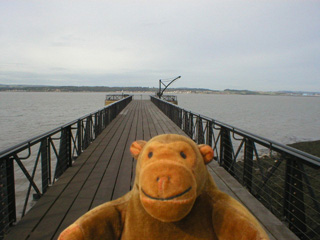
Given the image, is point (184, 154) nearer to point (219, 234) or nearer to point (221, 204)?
point (221, 204)

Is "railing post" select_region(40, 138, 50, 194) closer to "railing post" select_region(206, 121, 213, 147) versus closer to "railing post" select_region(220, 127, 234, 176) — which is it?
"railing post" select_region(220, 127, 234, 176)

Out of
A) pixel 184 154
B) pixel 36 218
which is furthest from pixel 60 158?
pixel 184 154

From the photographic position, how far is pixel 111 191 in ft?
14.2

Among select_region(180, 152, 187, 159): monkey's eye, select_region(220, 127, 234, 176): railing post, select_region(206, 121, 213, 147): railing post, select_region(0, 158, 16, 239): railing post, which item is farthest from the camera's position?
select_region(206, 121, 213, 147): railing post

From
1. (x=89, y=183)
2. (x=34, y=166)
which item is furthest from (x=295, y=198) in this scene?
(x=34, y=166)

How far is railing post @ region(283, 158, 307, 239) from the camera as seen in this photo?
10.6 ft

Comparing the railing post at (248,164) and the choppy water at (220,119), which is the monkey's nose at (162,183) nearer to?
the railing post at (248,164)

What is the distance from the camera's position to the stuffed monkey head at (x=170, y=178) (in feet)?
5.42

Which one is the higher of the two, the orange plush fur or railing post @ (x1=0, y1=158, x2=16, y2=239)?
the orange plush fur

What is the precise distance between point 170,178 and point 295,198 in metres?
2.37

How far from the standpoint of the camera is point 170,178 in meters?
1.67

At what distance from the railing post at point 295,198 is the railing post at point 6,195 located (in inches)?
135

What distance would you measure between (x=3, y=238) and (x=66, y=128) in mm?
3014

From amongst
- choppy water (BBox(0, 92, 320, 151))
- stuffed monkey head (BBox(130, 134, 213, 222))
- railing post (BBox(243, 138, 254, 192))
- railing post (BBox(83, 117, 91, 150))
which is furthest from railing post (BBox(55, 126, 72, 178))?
choppy water (BBox(0, 92, 320, 151))
